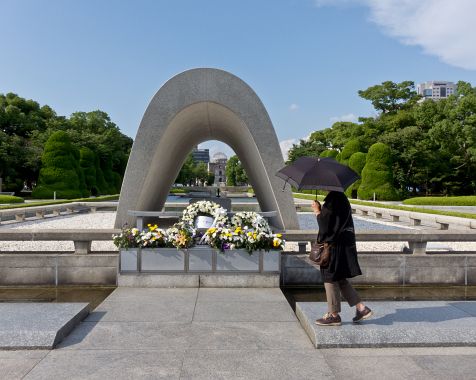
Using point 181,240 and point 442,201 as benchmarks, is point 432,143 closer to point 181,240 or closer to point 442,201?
point 442,201

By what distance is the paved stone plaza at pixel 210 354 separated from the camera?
3.86 metres

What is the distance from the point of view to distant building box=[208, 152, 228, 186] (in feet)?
500

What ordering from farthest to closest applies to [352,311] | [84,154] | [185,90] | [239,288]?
[84,154] → [185,90] → [239,288] → [352,311]

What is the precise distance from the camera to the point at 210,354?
426cm

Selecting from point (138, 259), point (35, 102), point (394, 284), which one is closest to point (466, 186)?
point (394, 284)

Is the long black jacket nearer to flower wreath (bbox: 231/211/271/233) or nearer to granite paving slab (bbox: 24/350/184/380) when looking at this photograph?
granite paving slab (bbox: 24/350/184/380)

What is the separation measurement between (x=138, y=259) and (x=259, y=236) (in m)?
2.13

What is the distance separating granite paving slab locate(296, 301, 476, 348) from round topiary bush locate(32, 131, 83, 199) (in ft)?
113

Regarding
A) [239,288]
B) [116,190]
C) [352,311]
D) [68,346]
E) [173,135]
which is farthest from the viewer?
[116,190]

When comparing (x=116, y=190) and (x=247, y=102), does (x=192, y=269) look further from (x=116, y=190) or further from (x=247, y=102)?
(x=116, y=190)

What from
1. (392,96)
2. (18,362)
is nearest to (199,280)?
(18,362)

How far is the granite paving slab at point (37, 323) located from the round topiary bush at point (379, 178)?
35.8m

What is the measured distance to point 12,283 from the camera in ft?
25.1

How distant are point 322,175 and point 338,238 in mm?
745
